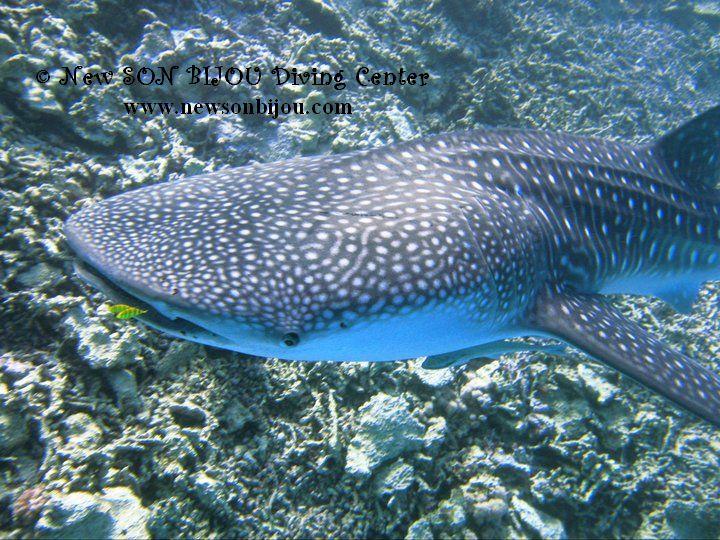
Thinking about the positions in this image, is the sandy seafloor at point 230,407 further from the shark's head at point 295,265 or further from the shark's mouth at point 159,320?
the shark's mouth at point 159,320

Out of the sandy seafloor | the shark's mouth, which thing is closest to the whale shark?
the shark's mouth

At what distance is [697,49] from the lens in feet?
45.3

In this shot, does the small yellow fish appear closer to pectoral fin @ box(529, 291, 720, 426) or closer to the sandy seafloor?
the sandy seafloor

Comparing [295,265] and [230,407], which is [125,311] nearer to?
[295,265]

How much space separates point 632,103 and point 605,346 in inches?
403

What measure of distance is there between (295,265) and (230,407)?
1744 mm

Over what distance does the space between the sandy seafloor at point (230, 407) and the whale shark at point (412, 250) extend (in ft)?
3.49

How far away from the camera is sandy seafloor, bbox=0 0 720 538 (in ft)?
9.71

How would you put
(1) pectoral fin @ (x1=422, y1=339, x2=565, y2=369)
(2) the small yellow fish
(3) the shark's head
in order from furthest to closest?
(1) pectoral fin @ (x1=422, y1=339, x2=565, y2=369) < (3) the shark's head < (2) the small yellow fish

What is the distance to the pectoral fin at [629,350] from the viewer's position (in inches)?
123

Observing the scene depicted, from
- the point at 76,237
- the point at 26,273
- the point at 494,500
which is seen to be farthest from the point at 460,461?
the point at 26,273

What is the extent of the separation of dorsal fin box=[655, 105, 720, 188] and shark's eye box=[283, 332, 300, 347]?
4.98 meters

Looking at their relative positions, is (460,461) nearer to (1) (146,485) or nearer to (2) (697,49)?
(1) (146,485)

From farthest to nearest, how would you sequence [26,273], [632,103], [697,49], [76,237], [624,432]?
[697,49], [632,103], [624,432], [26,273], [76,237]
